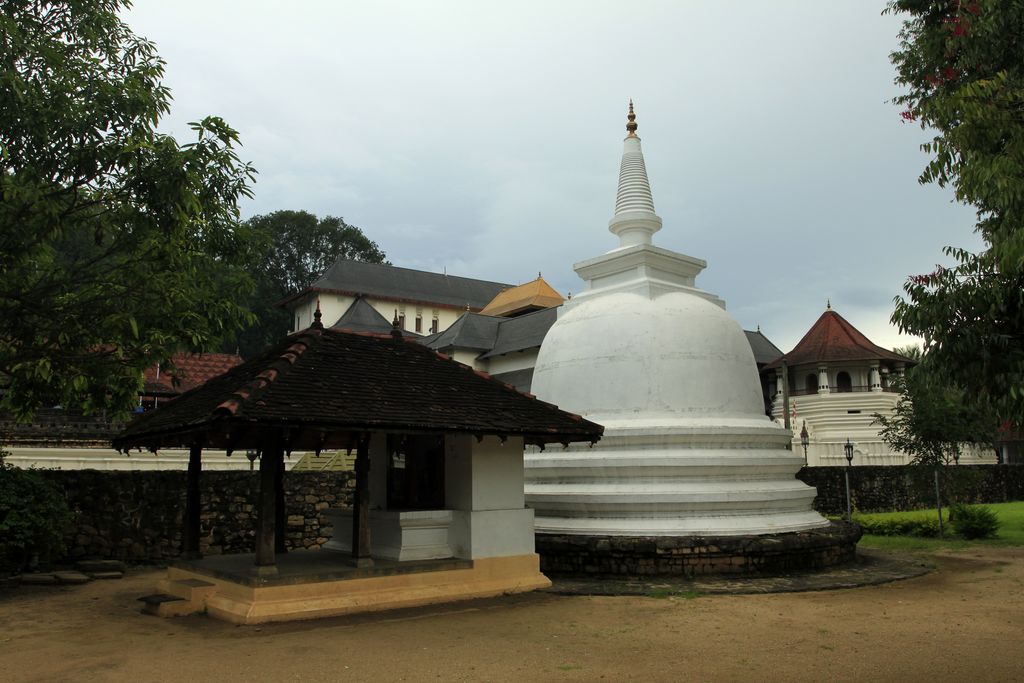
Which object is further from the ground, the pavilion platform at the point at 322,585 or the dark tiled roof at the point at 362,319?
the dark tiled roof at the point at 362,319

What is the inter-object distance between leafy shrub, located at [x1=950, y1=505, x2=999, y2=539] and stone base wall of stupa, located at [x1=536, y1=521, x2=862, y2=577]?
910 centimetres

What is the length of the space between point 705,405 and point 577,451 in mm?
2273

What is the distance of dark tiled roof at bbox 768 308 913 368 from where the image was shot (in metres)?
41.7

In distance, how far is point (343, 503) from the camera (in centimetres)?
1712

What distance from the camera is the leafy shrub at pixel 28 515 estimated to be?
11375 millimetres

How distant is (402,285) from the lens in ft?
191

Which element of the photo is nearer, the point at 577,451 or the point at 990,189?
the point at 990,189

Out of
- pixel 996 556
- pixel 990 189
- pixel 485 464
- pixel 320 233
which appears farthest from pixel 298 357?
pixel 320 233

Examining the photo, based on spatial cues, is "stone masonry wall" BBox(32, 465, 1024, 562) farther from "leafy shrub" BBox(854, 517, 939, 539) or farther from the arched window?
the arched window

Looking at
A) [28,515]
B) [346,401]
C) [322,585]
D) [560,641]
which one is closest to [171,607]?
[322,585]

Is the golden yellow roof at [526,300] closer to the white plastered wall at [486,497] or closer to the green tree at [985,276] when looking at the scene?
the white plastered wall at [486,497]

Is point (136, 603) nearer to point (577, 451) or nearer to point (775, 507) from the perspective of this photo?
point (577, 451)

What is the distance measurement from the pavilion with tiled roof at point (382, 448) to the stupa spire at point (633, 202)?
5.34 m

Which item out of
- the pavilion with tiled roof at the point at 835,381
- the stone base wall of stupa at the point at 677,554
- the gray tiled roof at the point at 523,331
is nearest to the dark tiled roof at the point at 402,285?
the gray tiled roof at the point at 523,331
